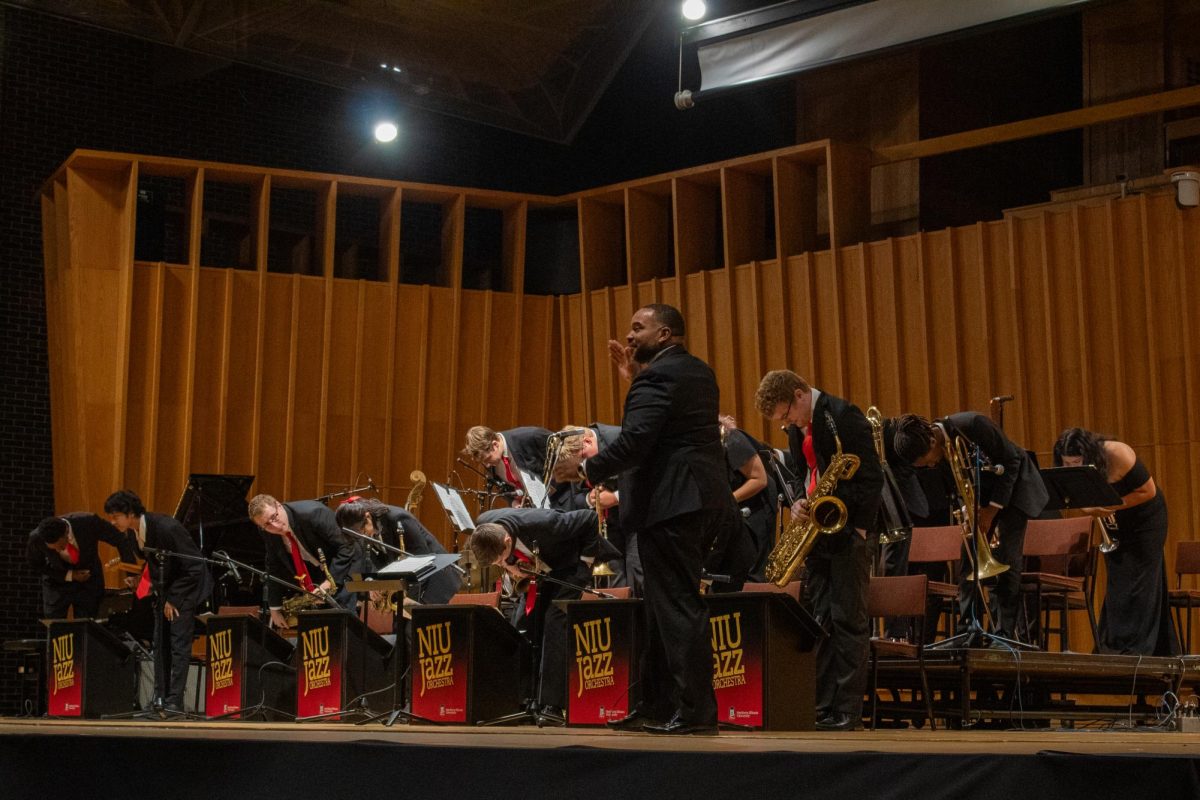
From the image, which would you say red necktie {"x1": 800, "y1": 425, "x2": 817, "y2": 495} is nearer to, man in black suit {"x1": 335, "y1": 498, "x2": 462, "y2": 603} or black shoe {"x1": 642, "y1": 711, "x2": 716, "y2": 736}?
black shoe {"x1": 642, "y1": 711, "x2": 716, "y2": 736}

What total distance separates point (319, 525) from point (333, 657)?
1.26m

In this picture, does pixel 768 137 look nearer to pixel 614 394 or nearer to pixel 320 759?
pixel 614 394

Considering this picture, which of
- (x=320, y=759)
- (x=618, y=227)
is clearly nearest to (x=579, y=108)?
(x=618, y=227)

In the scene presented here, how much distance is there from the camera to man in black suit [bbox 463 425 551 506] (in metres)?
6.79

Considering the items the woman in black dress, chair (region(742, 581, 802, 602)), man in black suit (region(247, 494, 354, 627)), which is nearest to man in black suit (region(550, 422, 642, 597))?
chair (region(742, 581, 802, 602))

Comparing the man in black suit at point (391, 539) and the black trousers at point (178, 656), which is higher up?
the man in black suit at point (391, 539)

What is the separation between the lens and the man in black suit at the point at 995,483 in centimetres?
576

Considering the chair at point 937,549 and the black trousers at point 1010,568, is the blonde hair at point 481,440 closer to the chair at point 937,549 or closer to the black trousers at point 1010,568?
the chair at point 937,549

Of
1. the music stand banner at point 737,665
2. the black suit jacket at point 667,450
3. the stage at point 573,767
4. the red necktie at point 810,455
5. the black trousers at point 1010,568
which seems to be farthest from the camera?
the black trousers at point 1010,568

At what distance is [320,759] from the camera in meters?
3.42

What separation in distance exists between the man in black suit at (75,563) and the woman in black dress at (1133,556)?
19.4ft

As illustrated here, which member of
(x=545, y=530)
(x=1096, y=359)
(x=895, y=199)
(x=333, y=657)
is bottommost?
(x=333, y=657)

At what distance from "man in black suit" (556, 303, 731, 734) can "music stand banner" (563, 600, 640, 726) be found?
2.49 ft

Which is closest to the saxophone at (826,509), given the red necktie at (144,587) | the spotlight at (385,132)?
the red necktie at (144,587)
